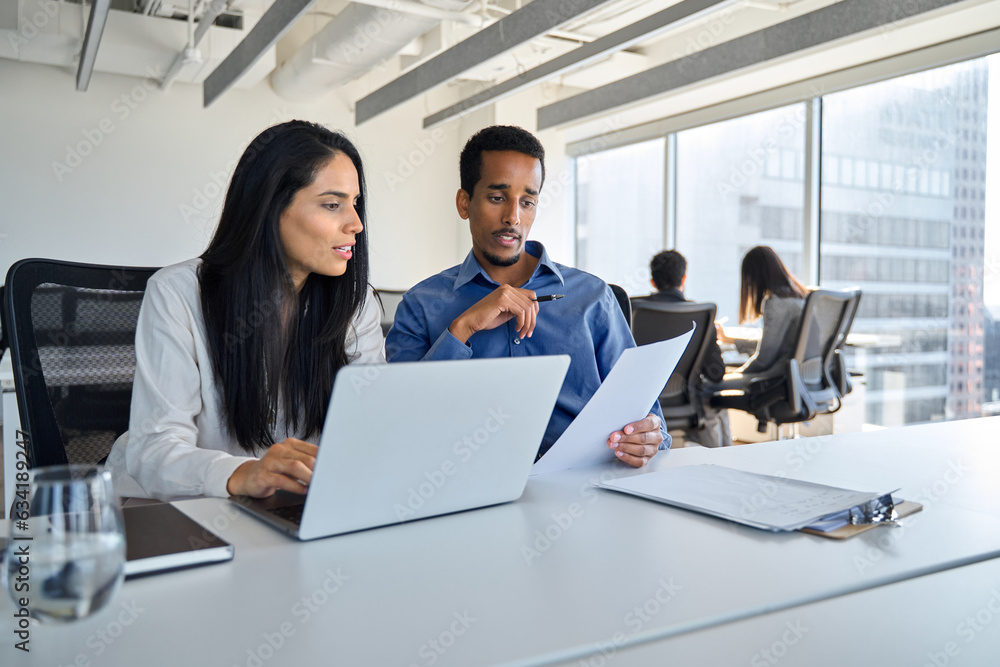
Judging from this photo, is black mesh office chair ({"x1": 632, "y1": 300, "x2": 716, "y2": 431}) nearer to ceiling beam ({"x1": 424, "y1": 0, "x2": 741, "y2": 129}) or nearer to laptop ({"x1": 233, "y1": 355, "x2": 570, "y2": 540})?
ceiling beam ({"x1": 424, "y1": 0, "x2": 741, "y2": 129})

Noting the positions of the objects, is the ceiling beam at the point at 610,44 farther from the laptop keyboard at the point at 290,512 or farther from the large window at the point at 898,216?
the laptop keyboard at the point at 290,512

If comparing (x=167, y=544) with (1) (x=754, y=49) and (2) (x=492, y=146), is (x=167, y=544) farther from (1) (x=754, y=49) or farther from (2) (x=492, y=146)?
(1) (x=754, y=49)

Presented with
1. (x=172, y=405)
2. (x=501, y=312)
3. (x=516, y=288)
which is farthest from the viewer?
(x=516, y=288)

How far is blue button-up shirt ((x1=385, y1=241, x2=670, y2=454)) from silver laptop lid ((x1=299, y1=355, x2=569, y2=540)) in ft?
2.35

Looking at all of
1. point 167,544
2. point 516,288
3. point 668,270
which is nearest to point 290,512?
point 167,544

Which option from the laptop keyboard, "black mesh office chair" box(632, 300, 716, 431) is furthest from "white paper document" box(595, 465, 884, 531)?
"black mesh office chair" box(632, 300, 716, 431)

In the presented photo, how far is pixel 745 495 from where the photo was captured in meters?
1.02

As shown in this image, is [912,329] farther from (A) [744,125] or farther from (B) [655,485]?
(B) [655,485]

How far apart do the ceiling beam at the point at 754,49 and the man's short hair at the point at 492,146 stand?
1943mm

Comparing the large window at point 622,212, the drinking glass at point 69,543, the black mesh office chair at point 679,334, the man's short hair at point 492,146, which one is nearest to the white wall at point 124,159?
the large window at point 622,212

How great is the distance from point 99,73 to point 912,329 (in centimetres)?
587

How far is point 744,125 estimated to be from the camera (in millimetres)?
5812

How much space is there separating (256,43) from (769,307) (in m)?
2.92

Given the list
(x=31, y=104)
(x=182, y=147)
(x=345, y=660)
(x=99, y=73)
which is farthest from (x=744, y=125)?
(x=345, y=660)
